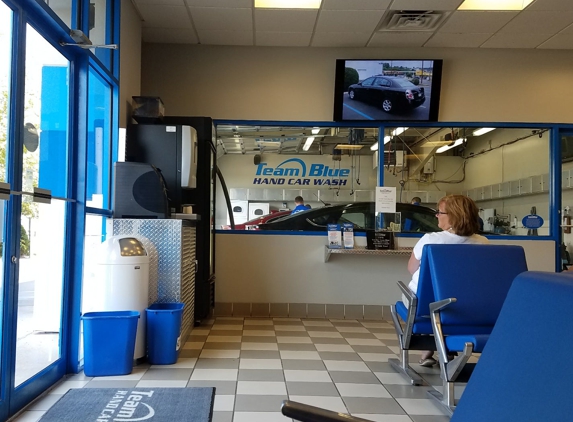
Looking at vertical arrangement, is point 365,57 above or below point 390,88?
above

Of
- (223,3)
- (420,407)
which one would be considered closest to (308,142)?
(223,3)

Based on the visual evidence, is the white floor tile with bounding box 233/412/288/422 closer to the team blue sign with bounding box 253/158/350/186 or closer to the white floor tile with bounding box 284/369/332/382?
the white floor tile with bounding box 284/369/332/382

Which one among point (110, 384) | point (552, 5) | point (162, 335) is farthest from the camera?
point (552, 5)

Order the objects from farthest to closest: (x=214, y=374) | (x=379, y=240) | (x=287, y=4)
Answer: (x=379, y=240) < (x=287, y=4) < (x=214, y=374)

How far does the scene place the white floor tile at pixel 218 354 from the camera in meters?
3.75

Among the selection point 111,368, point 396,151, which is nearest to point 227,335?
point 111,368

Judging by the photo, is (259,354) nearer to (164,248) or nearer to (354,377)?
(354,377)

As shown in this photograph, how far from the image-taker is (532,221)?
5.62 meters

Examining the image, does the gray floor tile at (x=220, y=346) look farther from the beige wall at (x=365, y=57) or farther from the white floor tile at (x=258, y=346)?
the beige wall at (x=365, y=57)

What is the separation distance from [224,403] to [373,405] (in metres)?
0.84

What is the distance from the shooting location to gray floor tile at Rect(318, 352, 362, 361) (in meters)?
3.83

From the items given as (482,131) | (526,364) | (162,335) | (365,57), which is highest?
(365,57)

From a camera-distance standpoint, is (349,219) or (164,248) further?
(349,219)

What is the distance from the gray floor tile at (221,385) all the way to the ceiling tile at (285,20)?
10.8 feet
